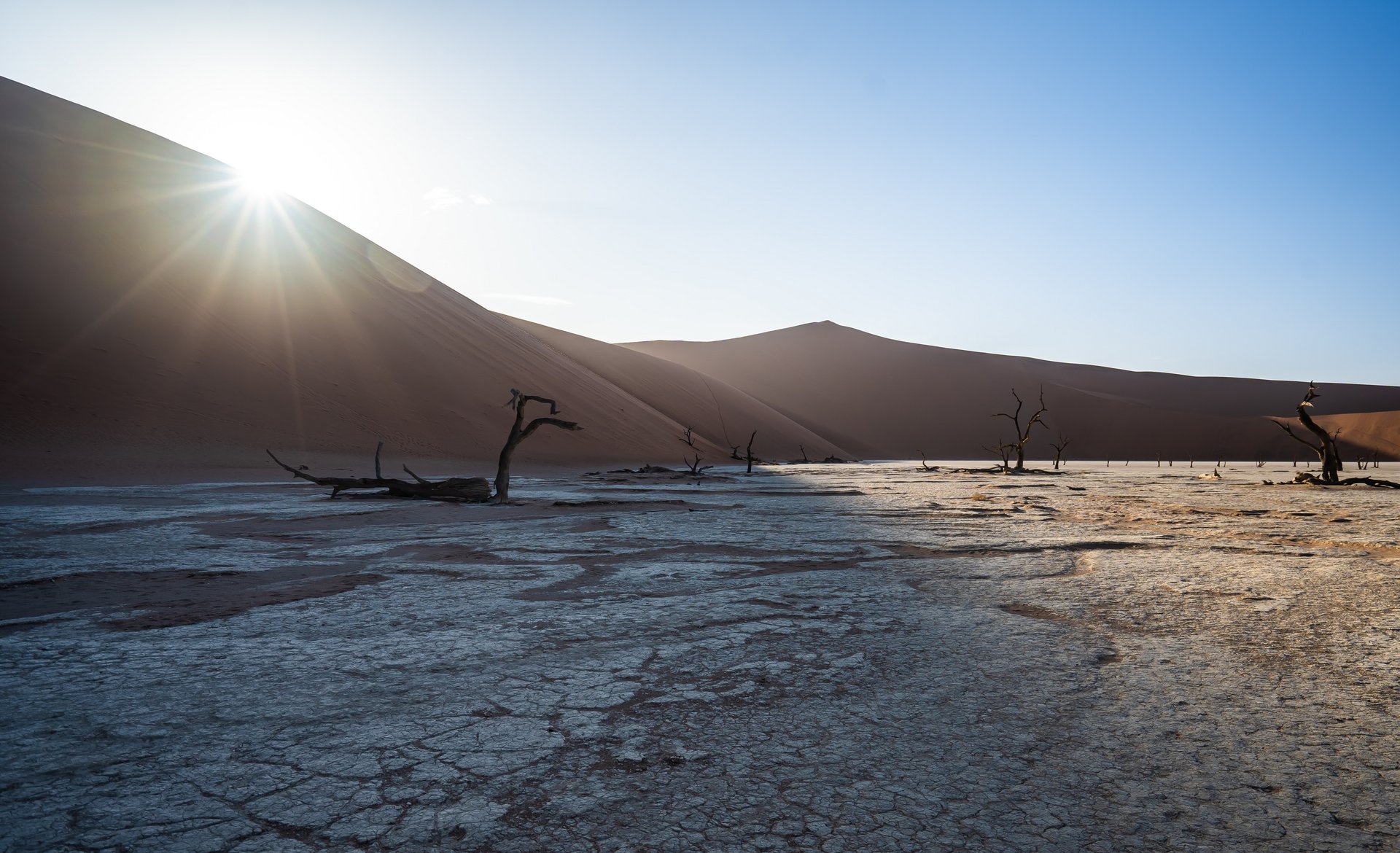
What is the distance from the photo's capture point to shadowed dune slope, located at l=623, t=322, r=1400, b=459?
234ft

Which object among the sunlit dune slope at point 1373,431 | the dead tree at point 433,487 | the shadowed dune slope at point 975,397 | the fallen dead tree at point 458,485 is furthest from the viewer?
the shadowed dune slope at point 975,397

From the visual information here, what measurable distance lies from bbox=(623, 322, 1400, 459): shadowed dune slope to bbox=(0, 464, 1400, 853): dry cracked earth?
63.0 m

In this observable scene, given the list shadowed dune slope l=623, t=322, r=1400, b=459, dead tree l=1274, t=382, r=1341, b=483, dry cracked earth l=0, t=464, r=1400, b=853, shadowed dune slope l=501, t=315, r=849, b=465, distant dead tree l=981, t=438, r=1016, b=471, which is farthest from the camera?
shadowed dune slope l=623, t=322, r=1400, b=459

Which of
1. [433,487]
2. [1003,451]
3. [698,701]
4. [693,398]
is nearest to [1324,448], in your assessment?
[433,487]

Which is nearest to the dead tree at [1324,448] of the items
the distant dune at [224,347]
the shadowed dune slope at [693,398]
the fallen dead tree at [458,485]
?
the fallen dead tree at [458,485]

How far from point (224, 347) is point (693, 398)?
106 ft

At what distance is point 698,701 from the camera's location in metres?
2.66

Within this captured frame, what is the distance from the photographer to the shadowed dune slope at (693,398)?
161ft

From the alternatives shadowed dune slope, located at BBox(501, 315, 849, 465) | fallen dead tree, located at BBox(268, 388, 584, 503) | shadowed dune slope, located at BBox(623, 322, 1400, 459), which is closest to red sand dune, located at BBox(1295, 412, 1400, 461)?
shadowed dune slope, located at BBox(623, 322, 1400, 459)

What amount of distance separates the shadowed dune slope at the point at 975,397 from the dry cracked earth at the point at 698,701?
6298 centimetres

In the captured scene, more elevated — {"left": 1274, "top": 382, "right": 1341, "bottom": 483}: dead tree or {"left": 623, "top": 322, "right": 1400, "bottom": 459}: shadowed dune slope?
{"left": 623, "top": 322, "right": 1400, "bottom": 459}: shadowed dune slope

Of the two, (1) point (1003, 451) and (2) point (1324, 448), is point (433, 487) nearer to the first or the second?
(2) point (1324, 448)

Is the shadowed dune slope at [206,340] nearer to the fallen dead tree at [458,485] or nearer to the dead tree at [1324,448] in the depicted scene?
the fallen dead tree at [458,485]

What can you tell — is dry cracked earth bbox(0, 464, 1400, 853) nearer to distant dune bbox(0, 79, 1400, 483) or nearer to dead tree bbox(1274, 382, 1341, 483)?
dead tree bbox(1274, 382, 1341, 483)
